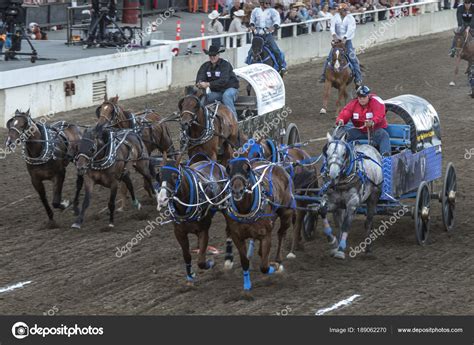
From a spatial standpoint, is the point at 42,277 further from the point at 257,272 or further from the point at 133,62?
the point at 133,62

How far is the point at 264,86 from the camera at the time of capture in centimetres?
1967

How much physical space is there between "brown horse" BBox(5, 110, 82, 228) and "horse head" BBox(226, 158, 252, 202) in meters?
4.65

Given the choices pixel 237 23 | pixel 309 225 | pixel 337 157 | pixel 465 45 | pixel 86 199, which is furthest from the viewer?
pixel 237 23

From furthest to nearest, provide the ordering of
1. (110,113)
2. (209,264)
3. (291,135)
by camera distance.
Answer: (291,135)
(110,113)
(209,264)

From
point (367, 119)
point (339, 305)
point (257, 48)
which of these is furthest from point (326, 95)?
point (339, 305)

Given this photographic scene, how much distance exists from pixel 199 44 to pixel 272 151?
57.9 feet

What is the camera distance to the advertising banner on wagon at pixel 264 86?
1947 centimetres

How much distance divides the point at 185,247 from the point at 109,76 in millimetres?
13995

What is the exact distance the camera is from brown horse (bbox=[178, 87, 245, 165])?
647 inches

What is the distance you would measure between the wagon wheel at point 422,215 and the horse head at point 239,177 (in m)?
3.50

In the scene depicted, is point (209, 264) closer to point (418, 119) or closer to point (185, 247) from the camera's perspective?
point (185, 247)

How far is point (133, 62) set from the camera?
2714cm
